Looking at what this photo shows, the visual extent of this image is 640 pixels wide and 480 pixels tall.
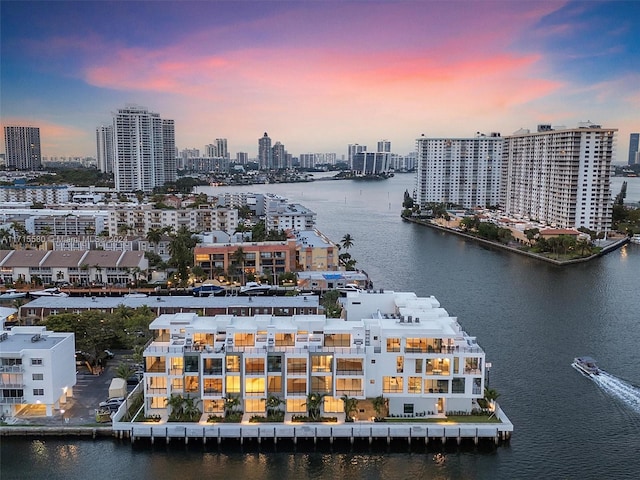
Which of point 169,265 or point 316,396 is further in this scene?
point 169,265

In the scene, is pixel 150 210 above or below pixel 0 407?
above

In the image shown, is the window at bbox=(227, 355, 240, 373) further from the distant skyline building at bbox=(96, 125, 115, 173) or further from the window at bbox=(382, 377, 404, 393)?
the distant skyline building at bbox=(96, 125, 115, 173)

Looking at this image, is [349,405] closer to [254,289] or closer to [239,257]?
[254,289]

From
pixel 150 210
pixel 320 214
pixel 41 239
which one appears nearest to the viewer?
pixel 41 239

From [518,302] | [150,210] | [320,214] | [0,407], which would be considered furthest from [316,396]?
[320,214]

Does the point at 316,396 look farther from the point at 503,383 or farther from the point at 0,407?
the point at 0,407

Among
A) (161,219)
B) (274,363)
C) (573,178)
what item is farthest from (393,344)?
(573,178)
